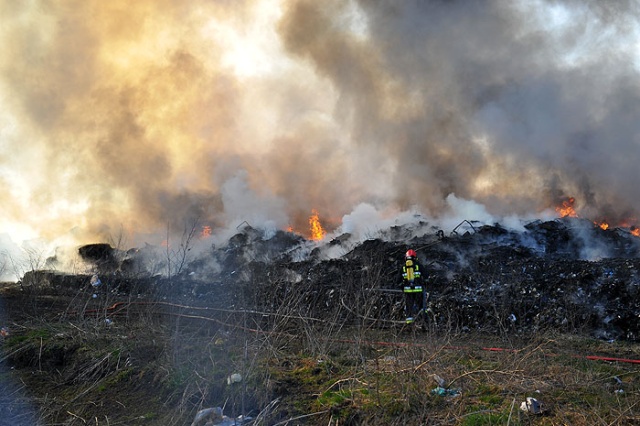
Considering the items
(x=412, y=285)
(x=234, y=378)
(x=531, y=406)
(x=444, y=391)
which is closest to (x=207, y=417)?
(x=234, y=378)

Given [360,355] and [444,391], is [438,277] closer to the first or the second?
[444,391]

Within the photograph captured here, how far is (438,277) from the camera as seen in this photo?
13.7 meters

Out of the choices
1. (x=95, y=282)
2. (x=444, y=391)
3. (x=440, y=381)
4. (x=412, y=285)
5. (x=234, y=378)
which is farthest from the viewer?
(x=95, y=282)

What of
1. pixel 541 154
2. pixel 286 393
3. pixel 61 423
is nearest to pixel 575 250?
pixel 541 154

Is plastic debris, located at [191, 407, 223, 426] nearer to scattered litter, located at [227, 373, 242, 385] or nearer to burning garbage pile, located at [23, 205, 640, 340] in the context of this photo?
scattered litter, located at [227, 373, 242, 385]

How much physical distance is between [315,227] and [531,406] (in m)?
21.2

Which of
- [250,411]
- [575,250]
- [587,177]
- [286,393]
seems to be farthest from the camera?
[587,177]

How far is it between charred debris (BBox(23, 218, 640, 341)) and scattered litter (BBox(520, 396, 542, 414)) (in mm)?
2846

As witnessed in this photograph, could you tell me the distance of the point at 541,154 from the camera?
24.7 metres

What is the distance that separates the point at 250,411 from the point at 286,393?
2.03 ft

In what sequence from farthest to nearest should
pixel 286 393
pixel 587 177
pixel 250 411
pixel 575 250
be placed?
pixel 587 177 < pixel 575 250 < pixel 286 393 < pixel 250 411

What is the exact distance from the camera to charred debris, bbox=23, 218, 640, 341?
10438 mm

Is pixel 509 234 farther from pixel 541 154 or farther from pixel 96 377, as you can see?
pixel 96 377

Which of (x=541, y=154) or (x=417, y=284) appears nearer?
(x=417, y=284)
